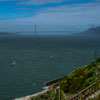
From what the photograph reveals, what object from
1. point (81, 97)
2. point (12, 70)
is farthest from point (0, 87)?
point (81, 97)

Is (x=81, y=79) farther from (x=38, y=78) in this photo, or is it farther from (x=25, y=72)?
(x=25, y=72)

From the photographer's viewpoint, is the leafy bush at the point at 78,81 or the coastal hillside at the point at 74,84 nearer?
the coastal hillside at the point at 74,84

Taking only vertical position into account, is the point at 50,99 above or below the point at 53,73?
above

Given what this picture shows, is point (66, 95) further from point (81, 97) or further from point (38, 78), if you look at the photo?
point (38, 78)

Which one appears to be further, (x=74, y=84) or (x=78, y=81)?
(x=78, y=81)

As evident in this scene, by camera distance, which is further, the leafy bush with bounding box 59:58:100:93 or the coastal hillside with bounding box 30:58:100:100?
the leafy bush with bounding box 59:58:100:93

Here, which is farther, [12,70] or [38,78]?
[12,70]

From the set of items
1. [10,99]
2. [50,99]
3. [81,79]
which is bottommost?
[10,99]

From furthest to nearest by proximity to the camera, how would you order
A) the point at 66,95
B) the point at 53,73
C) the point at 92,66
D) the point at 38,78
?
the point at 53,73 < the point at 38,78 < the point at 92,66 < the point at 66,95

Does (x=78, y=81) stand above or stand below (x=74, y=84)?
above

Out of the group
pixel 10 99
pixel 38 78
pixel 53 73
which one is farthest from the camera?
pixel 53 73
